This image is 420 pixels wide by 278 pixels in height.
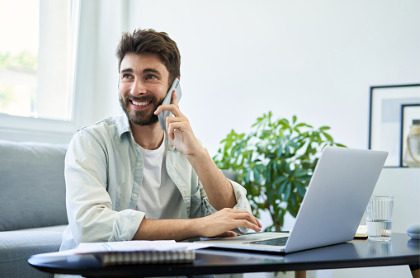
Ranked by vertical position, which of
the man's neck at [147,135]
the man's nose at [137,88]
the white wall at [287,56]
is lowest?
the man's neck at [147,135]

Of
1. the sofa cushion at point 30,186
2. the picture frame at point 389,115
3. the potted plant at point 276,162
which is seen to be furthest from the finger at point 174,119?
the picture frame at point 389,115

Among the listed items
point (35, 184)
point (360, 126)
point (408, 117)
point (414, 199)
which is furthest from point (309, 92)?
point (35, 184)

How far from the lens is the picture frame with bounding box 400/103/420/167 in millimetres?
3170

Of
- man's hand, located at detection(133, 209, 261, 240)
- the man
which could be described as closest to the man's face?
the man

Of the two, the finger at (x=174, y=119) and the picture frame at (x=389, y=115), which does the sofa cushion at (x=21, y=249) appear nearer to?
the finger at (x=174, y=119)

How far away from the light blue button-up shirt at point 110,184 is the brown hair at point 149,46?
21 cm

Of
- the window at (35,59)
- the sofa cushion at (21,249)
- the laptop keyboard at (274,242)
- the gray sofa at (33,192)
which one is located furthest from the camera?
the window at (35,59)

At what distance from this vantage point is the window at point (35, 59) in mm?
3500

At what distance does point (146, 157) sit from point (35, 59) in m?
2.04

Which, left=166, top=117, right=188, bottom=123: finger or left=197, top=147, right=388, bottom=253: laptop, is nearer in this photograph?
left=197, top=147, right=388, bottom=253: laptop

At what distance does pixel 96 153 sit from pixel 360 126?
1944 mm

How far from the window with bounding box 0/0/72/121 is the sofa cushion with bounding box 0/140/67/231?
64cm

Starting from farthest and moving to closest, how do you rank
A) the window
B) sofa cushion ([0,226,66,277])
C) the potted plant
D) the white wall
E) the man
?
the window
the white wall
the potted plant
sofa cushion ([0,226,66,277])
the man

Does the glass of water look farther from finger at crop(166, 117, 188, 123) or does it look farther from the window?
the window
